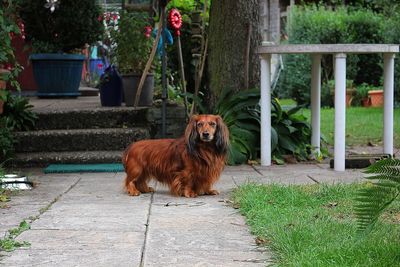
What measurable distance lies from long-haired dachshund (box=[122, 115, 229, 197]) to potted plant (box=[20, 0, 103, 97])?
482 cm

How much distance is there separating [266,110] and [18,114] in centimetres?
276

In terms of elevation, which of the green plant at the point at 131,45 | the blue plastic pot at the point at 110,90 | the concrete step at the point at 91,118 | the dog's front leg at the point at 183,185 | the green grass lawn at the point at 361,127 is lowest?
the green grass lawn at the point at 361,127

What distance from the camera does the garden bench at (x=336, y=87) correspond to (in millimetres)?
6426

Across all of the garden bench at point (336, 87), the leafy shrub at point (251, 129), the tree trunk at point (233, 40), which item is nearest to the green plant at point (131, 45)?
the tree trunk at point (233, 40)

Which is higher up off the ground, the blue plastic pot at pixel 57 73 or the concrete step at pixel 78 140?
the blue plastic pot at pixel 57 73

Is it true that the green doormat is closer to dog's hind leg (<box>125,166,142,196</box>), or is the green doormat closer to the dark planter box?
dog's hind leg (<box>125,166,142,196</box>)

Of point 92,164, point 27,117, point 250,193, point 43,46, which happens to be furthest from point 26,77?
point 250,193

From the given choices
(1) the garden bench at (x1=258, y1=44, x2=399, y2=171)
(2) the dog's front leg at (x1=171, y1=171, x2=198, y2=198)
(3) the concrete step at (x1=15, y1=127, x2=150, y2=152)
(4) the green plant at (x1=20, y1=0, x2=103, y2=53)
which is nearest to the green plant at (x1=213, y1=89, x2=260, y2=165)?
(1) the garden bench at (x1=258, y1=44, x2=399, y2=171)

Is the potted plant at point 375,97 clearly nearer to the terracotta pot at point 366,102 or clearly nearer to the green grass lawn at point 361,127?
the terracotta pot at point 366,102

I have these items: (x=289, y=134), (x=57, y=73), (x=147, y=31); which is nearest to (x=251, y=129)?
(x=289, y=134)

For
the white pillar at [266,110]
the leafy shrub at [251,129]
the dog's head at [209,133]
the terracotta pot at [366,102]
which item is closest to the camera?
the dog's head at [209,133]

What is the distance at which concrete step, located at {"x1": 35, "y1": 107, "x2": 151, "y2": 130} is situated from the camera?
25.7 feet

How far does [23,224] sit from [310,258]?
1.86 metres

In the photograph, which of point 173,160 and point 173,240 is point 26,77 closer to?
point 173,160
